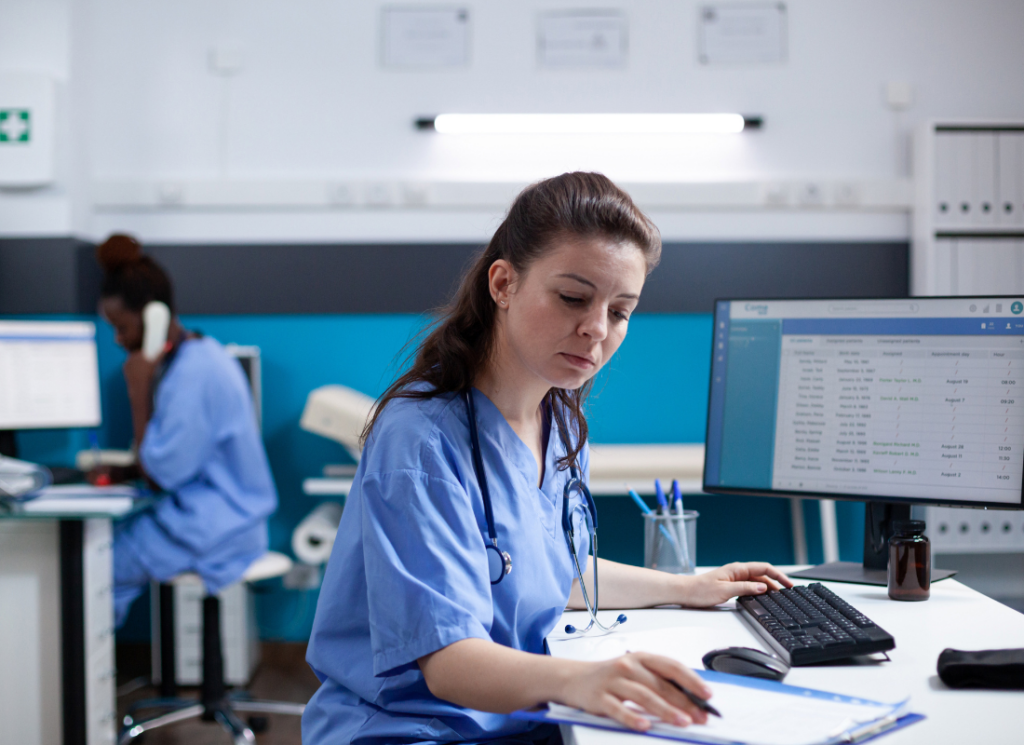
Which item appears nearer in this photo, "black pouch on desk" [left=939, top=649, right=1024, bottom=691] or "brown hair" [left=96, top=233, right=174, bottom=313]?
"black pouch on desk" [left=939, top=649, right=1024, bottom=691]

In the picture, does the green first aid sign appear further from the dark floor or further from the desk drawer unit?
the dark floor

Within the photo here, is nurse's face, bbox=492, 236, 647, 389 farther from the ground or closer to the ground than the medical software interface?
farther from the ground

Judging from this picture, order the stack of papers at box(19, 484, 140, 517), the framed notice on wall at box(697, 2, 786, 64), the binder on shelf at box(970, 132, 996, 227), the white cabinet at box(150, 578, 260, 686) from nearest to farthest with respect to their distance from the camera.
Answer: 1. the stack of papers at box(19, 484, 140, 517)
2. the white cabinet at box(150, 578, 260, 686)
3. the binder on shelf at box(970, 132, 996, 227)
4. the framed notice on wall at box(697, 2, 786, 64)

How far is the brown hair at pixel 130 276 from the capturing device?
2406 mm

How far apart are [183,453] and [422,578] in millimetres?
1600

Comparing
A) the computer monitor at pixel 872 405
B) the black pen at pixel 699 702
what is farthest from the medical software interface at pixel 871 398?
the black pen at pixel 699 702

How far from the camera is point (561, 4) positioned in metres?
2.95

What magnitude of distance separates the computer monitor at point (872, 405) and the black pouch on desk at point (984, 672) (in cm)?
40

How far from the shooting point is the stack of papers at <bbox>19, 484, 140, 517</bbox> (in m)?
1.87

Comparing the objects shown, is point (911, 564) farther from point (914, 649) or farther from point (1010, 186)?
point (1010, 186)

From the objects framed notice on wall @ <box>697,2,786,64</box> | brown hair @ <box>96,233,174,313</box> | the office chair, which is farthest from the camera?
framed notice on wall @ <box>697,2,786,64</box>

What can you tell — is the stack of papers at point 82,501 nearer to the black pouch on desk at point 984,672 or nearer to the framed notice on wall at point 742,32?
the black pouch on desk at point 984,672

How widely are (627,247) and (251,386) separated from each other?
6.89ft

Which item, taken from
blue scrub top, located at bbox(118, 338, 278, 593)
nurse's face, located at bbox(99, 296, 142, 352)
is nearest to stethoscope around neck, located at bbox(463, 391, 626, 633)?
blue scrub top, located at bbox(118, 338, 278, 593)
